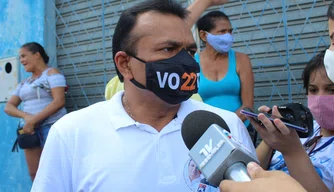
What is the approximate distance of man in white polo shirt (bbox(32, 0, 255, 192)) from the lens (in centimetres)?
143

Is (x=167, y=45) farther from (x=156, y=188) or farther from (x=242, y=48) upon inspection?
(x=242, y=48)

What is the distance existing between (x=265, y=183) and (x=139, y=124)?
800 millimetres

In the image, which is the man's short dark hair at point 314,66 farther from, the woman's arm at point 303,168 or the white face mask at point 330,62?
the woman's arm at point 303,168

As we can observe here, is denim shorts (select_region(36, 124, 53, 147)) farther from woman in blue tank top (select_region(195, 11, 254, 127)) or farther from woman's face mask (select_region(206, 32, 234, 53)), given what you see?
woman's face mask (select_region(206, 32, 234, 53))

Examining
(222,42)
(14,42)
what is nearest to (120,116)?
(222,42)

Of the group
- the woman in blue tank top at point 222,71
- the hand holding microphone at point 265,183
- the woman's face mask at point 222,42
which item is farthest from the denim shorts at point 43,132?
the hand holding microphone at point 265,183

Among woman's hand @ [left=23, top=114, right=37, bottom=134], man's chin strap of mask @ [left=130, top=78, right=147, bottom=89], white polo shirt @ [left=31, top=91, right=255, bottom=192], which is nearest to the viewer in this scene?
white polo shirt @ [left=31, top=91, right=255, bottom=192]

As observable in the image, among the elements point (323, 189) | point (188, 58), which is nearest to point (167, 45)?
point (188, 58)

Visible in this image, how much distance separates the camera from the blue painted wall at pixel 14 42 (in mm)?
5242

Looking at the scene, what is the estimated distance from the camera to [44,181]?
1.46m

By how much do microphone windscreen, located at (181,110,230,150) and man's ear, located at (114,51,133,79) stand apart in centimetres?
53

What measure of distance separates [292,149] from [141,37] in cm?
77

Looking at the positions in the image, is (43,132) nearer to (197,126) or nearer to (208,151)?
(197,126)

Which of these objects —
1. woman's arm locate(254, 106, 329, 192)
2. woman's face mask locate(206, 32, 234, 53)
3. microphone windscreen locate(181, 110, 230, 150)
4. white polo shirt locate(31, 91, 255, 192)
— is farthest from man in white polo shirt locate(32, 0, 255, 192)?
woman's face mask locate(206, 32, 234, 53)
